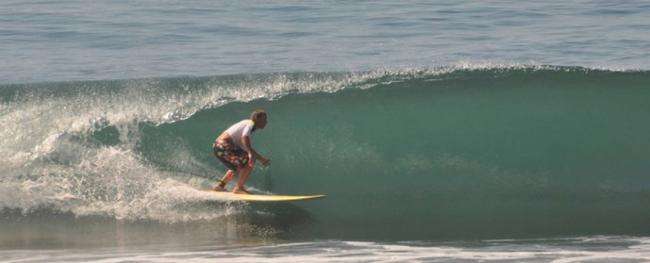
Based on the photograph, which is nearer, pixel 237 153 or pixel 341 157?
pixel 237 153

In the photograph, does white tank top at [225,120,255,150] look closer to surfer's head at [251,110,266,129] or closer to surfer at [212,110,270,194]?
surfer at [212,110,270,194]

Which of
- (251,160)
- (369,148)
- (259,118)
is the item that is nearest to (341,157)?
(369,148)

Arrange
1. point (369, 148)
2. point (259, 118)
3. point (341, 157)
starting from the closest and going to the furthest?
point (259, 118) → point (341, 157) → point (369, 148)

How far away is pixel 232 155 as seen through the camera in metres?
11.9

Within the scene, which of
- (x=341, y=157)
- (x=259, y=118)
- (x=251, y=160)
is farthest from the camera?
(x=341, y=157)

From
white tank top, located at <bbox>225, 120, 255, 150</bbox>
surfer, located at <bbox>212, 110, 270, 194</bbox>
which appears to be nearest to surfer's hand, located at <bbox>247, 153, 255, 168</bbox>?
surfer, located at <bbox>212, 110, 270, 194</bbox>

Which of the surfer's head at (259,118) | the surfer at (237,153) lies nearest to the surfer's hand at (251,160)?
the surfer at (237,153)

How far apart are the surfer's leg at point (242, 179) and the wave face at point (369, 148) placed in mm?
185

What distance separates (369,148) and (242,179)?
7.96ft

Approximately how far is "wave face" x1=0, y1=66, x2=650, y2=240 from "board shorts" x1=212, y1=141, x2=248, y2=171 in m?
0.45

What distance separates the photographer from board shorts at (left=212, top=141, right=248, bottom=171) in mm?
11883

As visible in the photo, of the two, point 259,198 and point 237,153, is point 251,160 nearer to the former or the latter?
point 237,153

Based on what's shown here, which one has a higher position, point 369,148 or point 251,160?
point 369,148

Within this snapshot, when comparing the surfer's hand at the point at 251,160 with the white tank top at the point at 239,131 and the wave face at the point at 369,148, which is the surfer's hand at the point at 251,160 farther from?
the wave face at the point at 369,148
